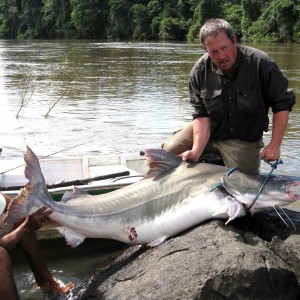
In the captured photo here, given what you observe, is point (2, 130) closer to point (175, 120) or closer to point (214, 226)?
point (175, 120)

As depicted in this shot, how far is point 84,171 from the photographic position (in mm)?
7699

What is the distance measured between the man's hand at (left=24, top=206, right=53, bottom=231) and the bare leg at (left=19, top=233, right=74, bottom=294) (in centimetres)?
19

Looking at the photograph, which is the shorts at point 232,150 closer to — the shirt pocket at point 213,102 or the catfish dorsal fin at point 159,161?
the shirt pocket at point 213,102

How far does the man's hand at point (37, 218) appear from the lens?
465 cm

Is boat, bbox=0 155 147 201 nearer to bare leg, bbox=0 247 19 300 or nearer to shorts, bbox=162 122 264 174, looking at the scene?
shorts, bbox=162 122 264 174

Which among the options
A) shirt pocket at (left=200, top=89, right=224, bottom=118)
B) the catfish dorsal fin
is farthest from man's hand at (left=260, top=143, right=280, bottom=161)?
the catfish dorsal fin

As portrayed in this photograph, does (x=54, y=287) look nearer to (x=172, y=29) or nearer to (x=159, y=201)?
(x=159, y=201)

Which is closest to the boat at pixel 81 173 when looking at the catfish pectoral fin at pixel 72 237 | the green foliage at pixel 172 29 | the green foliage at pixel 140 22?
the catfish pectoral fin at pixel 72 237

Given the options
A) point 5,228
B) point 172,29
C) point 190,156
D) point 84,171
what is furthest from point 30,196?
point 172,29

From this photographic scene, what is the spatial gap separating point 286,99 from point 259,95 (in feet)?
0.85

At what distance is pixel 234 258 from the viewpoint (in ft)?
13.1

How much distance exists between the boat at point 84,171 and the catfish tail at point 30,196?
1623mm

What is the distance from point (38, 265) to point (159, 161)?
57.1 inches

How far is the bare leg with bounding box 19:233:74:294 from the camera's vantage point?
15.8 feet
